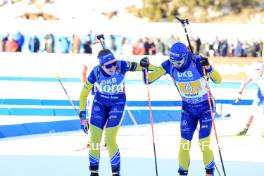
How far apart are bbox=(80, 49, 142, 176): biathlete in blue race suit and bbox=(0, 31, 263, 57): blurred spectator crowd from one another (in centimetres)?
1014

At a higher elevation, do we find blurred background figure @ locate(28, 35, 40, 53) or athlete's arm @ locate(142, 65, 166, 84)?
athlete's arm @ locate(142, 65, 166, 84)

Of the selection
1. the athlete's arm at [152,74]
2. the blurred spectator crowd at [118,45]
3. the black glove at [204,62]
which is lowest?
the blurred spectator crowd at [118,45]

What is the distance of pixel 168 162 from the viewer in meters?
9.73

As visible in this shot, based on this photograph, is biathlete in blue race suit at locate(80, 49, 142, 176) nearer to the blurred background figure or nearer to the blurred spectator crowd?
the blurred spectator crowd

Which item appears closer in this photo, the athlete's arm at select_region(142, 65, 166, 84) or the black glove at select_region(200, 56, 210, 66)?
the black glove at select_region(200, 56, 210, 66)

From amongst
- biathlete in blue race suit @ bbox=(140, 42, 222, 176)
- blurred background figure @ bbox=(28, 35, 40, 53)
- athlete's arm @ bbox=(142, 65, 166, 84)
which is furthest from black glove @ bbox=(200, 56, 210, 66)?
blurred background figure @ bbox=(28, 35, 40, 53)

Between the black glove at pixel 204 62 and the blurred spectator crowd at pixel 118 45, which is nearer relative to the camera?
the black glove at pixel 204 62

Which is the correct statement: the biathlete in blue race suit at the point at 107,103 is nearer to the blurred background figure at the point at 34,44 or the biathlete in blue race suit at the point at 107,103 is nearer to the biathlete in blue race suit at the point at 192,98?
the biathlete in blue race suit at the point at 192,98

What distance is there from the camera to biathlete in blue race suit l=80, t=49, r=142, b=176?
8.00 meters

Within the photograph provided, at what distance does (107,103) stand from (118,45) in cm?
1142

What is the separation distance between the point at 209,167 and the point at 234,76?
10.0 metres

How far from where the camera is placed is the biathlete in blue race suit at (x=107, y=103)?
315 inches

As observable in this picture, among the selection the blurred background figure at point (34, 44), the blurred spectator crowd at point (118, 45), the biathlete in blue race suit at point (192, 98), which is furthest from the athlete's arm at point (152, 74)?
the blurred background figure at point (34, 44)

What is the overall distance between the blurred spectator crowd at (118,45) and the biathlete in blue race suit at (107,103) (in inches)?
399
